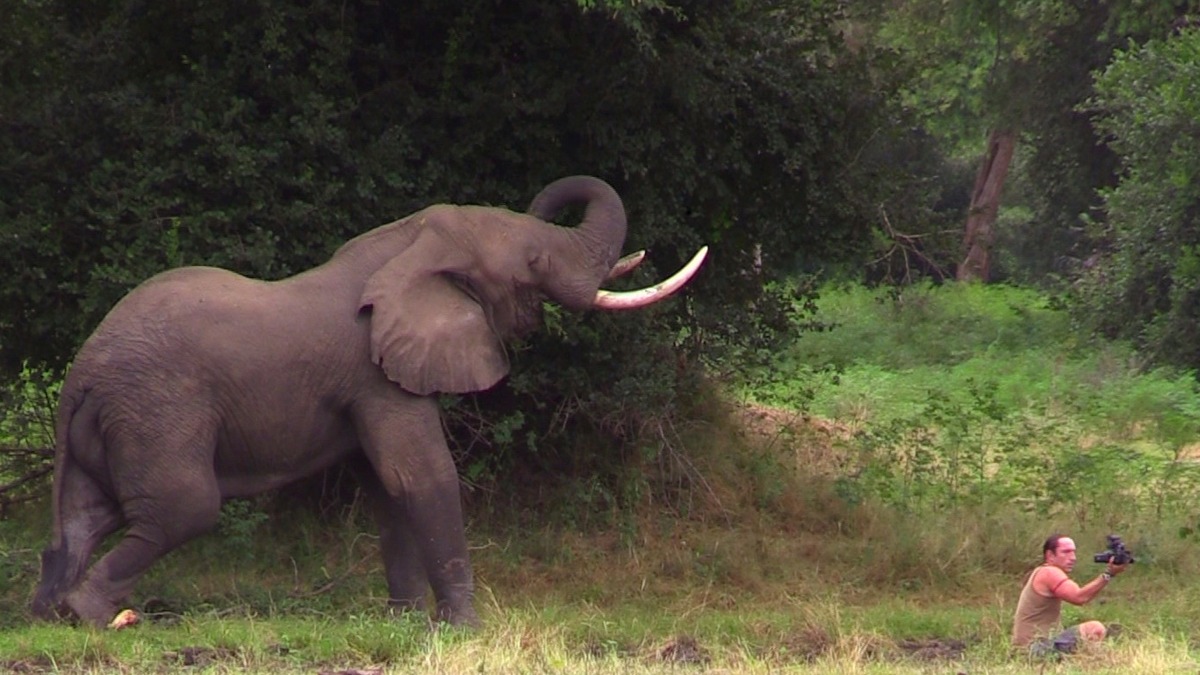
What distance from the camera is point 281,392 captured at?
401 inches

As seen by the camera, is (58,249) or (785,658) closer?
(785,658)

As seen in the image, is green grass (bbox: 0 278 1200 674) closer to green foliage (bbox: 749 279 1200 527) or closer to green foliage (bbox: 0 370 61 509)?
green foliage (bbox: 749 279 1200 527)

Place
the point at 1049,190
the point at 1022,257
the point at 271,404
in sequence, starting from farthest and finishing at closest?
the point at 1022,257
the point at 1049,190
the point at 271,404

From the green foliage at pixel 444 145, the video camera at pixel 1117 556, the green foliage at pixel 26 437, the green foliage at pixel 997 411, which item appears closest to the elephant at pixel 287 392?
the green foliage at pixel 444 145

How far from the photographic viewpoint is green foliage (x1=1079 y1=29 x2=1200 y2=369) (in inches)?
706


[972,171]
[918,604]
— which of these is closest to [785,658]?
Result: [918,604]

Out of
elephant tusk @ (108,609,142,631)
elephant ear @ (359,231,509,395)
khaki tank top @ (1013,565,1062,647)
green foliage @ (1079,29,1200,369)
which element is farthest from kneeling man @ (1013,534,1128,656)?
green foliage @ (1079,29,1200,369)

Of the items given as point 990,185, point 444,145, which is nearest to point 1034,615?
point 444,145

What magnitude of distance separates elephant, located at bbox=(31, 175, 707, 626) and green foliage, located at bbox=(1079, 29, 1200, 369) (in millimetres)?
8656

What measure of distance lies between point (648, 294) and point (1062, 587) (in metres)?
2.85

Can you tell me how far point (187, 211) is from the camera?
42.1ft

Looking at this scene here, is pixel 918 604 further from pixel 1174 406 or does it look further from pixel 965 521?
pixel 1174 406

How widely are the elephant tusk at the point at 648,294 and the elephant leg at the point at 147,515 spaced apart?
8.43 ft

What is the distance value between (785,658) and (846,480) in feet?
17.2
